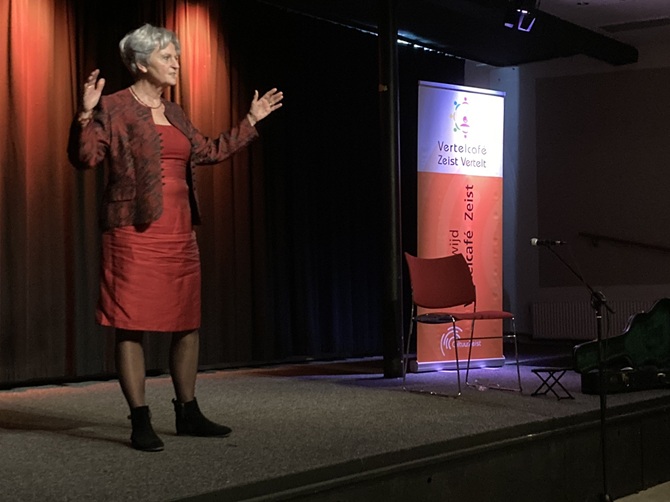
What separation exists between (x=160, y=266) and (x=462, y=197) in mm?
3279

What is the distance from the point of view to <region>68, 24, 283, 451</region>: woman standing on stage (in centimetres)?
295

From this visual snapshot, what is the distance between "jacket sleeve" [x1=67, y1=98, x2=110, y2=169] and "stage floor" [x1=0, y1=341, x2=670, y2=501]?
97 cm

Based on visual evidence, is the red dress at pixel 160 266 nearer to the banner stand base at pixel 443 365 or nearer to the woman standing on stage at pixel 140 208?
the woman standing on stage at pixel 140 208

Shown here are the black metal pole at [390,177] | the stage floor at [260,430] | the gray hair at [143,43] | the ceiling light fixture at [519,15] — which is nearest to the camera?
the stage floor at [260,430]

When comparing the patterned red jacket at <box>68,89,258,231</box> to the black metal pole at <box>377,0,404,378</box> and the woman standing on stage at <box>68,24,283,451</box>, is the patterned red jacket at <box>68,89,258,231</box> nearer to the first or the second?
the woman standing on stage at <box>68,24,283,451</box>

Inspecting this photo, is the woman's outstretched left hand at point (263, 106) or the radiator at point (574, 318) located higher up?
the woman's outstretched left hand at point (263, 106)

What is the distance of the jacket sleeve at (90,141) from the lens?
2867 mm

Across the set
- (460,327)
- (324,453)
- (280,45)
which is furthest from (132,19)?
(324,453)

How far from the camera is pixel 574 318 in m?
8.55

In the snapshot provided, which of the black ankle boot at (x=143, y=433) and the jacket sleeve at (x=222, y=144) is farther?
the jacket sleeve at (x=222, y=144)

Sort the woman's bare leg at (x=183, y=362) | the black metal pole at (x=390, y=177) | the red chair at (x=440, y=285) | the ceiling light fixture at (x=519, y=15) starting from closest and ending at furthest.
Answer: the woman's bare leg at (x=183, y=362) < the red chair at (x=440, y=285) < the black metal pole at (x=390, y=177) < the ceiling light fixture at (x=519, y=15)

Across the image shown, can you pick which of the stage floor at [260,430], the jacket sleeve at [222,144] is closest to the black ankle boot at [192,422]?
the stage floor at [260,430]

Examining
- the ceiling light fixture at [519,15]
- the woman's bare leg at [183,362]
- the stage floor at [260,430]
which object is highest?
the ceiling light fixture at [519,15]

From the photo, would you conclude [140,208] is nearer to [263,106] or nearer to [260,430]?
[263,106]
